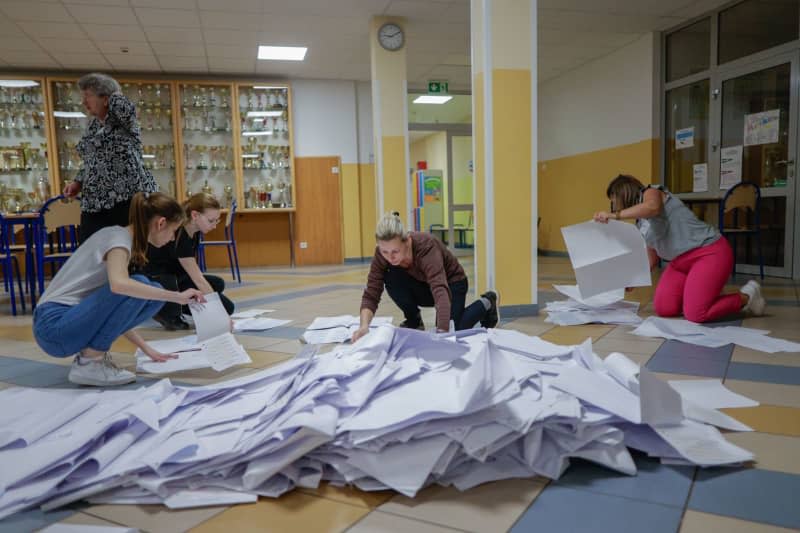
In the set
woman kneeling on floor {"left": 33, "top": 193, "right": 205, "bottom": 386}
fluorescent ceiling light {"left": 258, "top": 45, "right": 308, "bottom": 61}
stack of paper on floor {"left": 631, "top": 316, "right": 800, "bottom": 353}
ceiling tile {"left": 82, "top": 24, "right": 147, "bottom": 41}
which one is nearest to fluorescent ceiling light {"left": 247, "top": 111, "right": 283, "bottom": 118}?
fluorescent ceiling light {"left": 258, "top": 45, "right": 308, "bottom": 61}

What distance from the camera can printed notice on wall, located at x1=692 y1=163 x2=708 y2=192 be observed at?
5973 millimetres

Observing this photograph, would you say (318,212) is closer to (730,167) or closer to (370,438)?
(730,167)

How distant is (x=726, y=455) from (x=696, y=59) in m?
6.05

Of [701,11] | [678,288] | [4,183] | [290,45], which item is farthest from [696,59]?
[4,183]

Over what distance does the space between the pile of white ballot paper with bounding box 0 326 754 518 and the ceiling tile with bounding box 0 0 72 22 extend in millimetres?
5172

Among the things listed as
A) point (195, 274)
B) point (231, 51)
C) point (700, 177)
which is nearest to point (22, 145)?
point (231, 51)

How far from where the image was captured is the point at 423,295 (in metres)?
2.86

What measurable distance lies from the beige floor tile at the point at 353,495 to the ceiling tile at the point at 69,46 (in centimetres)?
662

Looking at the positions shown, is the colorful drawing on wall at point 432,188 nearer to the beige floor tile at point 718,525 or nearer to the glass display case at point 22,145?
the glass display case at point 22,145

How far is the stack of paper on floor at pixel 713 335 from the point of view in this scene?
8.11ft

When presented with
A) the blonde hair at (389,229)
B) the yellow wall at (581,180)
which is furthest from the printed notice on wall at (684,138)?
the blonde hair at (389,229)

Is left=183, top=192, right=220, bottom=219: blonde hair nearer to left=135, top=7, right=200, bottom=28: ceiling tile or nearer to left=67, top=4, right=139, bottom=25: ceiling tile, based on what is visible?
left=135, top=7, right=200, bottom=28: ceiling tile

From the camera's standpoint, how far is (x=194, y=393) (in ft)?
5.53

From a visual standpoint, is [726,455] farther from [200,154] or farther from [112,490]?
[200,154]
